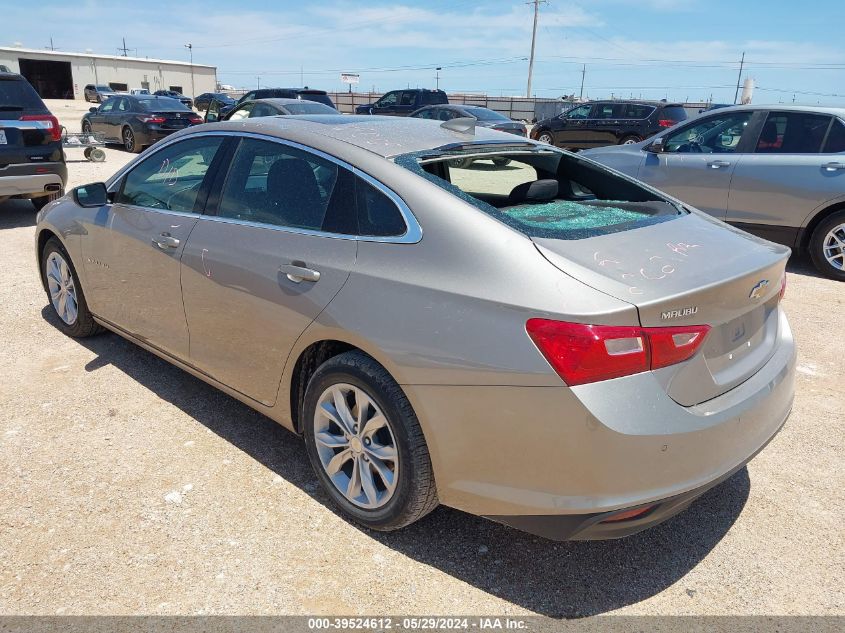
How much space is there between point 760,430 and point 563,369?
974 mm

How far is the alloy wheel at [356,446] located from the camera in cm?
262

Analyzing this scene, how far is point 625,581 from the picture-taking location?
2561mm

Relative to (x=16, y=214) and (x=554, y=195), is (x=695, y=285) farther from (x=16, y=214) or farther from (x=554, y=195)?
(x=16, y=214)

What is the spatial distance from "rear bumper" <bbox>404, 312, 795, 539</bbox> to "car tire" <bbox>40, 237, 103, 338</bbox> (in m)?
3.20

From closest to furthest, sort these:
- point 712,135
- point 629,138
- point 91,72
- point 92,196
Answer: point 92,196
point 712,135
point 629,138
point 91,72

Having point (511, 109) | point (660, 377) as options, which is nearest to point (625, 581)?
point (660, 377)

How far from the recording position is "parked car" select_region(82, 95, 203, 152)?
16875 millimetres

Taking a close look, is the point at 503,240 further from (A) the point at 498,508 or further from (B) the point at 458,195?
(A) the point at 498,508

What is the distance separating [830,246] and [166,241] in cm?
644

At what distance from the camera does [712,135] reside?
7.63 m

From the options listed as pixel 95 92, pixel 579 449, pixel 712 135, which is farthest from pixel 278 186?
pixel 95 92

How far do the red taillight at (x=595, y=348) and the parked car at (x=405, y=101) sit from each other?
71.4ft

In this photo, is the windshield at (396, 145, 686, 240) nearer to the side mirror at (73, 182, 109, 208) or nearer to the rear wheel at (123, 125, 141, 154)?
the side mirror at (73, 182, 109, 208)

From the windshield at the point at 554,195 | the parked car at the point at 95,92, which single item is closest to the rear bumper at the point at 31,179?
the windshield at the point at 554,195
